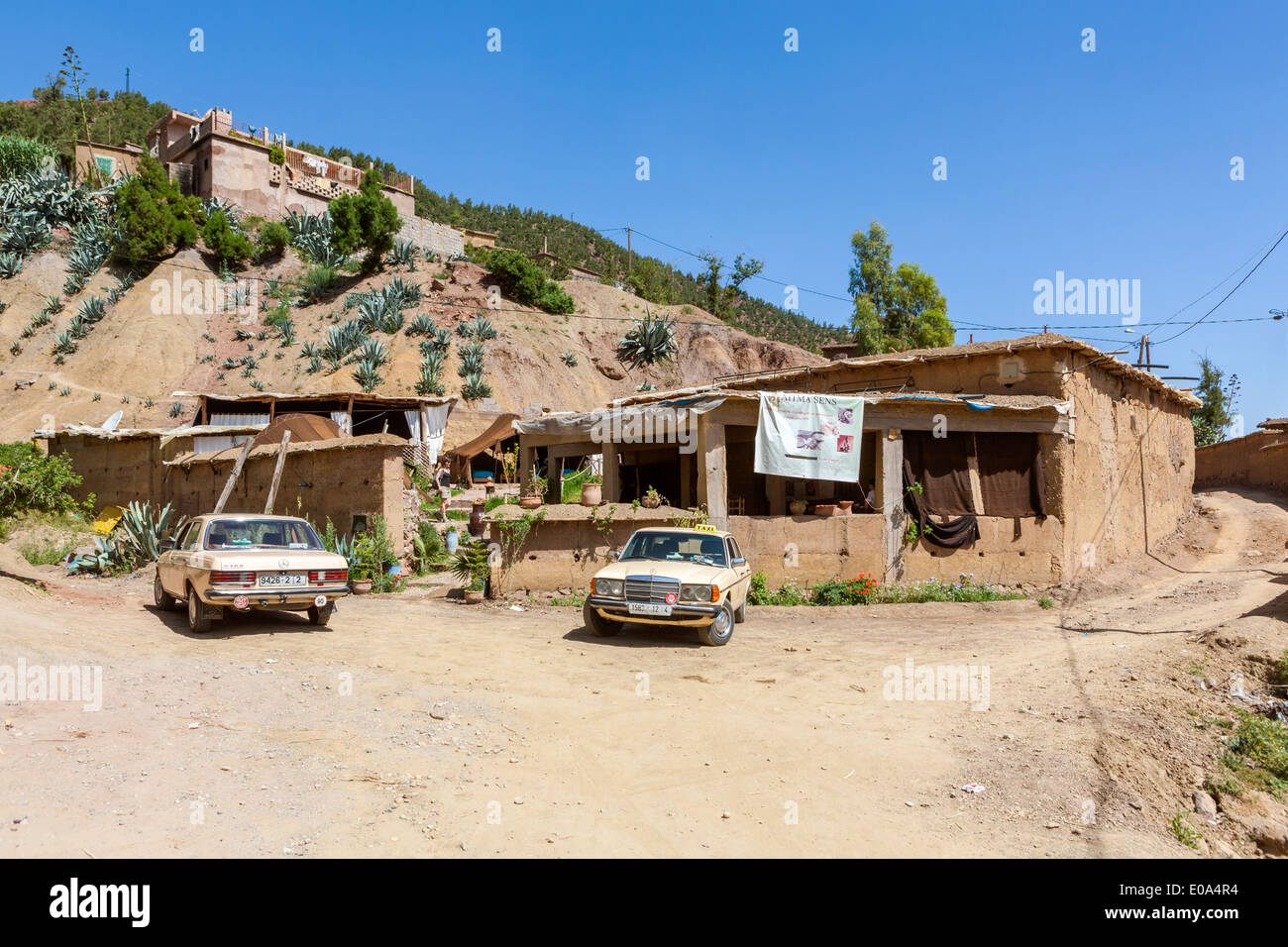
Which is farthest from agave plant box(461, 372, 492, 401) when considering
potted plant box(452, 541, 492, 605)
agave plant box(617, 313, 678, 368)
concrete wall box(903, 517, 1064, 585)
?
concrete wall box(903, 517, 1064, 585)

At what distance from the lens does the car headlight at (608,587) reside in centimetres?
1028

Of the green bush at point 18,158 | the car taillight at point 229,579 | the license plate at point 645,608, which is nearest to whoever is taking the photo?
the car taillight at point 229,579

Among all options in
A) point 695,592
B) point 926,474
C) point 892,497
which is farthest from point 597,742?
point 926,474

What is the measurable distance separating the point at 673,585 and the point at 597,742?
150 inches

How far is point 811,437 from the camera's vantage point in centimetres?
1518

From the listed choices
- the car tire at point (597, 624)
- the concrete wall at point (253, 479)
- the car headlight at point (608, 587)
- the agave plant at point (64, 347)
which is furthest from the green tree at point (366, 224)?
the car headlight at point (608, 587)

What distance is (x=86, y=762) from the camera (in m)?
5.24

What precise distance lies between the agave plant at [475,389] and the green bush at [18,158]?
3392 cm

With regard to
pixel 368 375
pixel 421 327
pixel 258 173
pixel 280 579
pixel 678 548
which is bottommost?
pixel 280 579

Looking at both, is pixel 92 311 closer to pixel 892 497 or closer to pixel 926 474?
pixel 892 497

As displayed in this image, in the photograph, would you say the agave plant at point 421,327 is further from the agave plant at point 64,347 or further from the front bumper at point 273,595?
the front bumper at point 273,595

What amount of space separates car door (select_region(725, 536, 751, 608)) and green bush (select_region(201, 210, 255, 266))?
1700 inches

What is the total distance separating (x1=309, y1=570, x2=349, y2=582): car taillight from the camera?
33.2 ft
